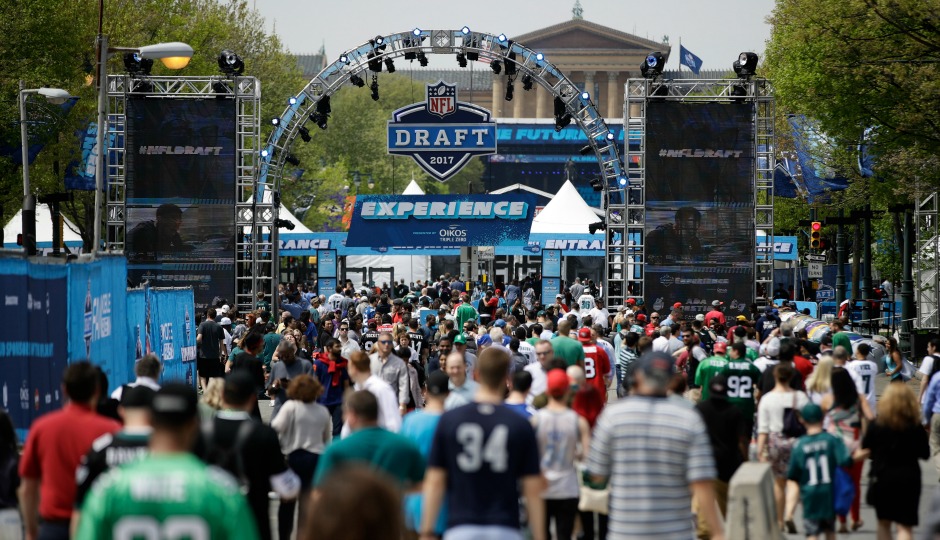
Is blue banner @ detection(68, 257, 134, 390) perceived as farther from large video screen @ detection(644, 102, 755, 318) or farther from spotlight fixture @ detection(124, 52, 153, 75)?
large video screen @ detection(644, 102, 755, 318)

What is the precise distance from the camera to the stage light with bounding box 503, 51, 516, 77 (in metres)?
31.8

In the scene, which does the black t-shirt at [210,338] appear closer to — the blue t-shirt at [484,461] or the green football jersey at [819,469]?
the green football jersey at [819,469]

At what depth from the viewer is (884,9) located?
1081 inches

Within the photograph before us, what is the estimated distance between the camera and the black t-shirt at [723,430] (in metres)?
10.7

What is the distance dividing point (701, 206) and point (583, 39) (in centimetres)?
9799

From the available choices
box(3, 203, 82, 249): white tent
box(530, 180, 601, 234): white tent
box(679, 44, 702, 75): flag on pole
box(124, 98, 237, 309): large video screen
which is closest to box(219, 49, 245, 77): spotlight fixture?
box(124, 98, 237, 309): large video screen

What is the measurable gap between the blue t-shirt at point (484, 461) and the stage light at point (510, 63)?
1012 inches

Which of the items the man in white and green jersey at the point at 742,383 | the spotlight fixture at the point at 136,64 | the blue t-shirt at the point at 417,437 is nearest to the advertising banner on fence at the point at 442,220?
the spotlight fixture at the point at 136,64

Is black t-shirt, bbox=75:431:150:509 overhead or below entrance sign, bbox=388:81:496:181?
below

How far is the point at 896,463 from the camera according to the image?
9891 millimetres

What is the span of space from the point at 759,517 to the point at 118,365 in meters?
8.42

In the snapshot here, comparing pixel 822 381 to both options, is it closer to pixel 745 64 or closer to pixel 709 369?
pixel 709 369

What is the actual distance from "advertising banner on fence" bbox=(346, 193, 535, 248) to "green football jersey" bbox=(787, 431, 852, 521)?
29695 millimetres

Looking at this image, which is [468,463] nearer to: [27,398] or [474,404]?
[474,404]
